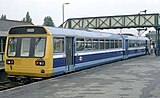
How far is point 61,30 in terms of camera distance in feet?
51.2

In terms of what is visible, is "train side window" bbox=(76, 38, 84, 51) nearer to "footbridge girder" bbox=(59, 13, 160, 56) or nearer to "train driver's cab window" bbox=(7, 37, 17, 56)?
"train driver's cab window" bbox=(7, 37, 17, 56)

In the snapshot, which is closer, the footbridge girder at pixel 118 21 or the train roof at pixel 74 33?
the train roof at pixel 74 33

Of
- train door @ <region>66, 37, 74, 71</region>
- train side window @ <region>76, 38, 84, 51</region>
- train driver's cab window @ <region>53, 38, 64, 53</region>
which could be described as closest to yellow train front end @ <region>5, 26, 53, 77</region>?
train driver's cab window @ <region>53, 38, 64, 53</region>

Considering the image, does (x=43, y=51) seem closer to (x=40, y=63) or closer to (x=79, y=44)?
(x=40, y=63)

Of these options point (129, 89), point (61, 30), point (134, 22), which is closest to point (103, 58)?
point (61, 30)

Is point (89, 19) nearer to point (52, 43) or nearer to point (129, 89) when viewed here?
point (52, 43)

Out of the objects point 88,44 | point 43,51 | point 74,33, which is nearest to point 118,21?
point 88,44

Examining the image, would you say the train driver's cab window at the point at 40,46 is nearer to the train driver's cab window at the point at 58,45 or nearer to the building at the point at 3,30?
the train driver's cab window at the point at 58,45

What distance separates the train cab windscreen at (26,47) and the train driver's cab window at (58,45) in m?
0.70

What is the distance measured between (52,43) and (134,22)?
29682mm

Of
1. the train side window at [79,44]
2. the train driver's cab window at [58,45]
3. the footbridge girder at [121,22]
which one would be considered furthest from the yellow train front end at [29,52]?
the footbridge girder at [121,22]

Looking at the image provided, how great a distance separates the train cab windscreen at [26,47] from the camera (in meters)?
14.0

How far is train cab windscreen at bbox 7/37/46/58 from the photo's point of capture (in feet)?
45.9

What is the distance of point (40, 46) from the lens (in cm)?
1404
